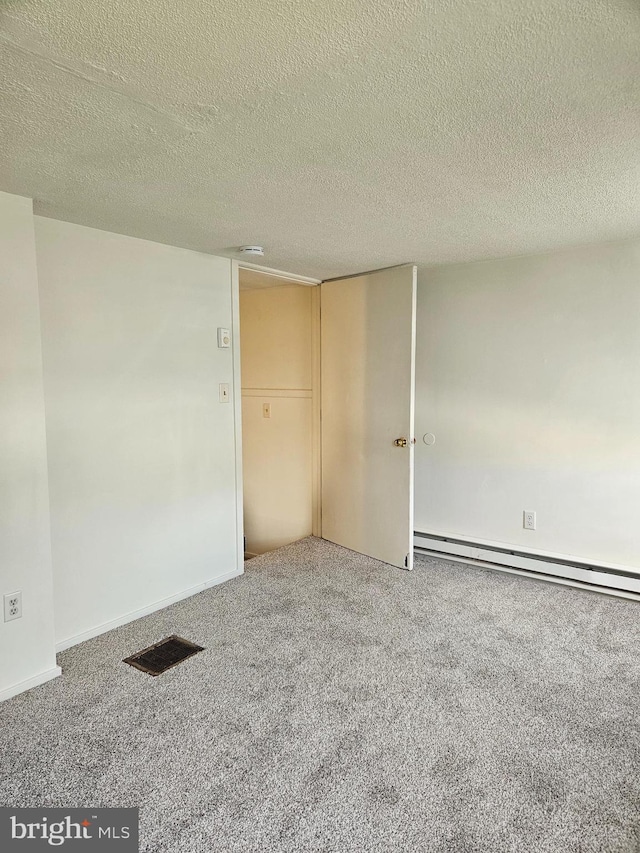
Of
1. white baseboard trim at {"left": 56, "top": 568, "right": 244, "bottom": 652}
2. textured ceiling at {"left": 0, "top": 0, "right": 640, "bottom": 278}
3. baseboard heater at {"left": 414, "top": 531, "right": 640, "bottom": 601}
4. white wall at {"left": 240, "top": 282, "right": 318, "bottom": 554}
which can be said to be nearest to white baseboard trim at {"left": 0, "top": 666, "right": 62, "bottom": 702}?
white baseboard trim at {"left": 56, "top": 568, "right": 244, "bottom": 652}

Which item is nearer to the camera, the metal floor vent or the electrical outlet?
the electrical outlet

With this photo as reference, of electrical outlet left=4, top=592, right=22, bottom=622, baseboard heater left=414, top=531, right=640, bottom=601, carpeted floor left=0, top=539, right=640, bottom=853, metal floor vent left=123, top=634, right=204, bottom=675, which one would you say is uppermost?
electrical outlet left=4, top=592, right=22, bottom=622

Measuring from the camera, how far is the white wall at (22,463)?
2084mm

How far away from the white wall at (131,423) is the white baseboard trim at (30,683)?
0.24m

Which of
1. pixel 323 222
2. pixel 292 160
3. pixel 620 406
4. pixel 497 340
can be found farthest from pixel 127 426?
pixel 620 406

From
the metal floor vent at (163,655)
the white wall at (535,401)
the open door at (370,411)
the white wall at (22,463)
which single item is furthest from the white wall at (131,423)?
the white wall at (535,401)

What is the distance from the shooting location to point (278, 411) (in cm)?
434

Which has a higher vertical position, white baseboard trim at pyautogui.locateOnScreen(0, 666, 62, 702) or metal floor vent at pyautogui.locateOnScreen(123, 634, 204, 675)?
white baseboard trim at pyautogui.locateOnScreen(0, 666, 62, 702)

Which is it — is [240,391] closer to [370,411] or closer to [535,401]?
[370,411]

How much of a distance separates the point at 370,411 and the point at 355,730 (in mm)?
2158

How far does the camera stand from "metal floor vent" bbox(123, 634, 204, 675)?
235 cm

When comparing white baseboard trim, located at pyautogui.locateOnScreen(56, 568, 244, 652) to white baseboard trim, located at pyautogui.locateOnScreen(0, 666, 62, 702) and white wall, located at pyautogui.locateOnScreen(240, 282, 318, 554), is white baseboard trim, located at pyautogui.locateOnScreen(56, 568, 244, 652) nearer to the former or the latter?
white baseboard trim, located at pyautogui.locateOnScreen(0, 666, 62, 702)

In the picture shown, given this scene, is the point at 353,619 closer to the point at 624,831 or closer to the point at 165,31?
the point at 624,831

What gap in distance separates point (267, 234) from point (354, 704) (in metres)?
2.27
